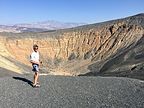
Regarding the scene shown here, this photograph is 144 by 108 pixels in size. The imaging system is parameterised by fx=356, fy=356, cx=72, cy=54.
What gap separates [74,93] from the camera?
13.7 m

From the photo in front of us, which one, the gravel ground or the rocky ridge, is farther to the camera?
the rocky ridge

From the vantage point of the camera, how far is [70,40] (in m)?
91.1

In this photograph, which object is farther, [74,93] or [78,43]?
[78,43]

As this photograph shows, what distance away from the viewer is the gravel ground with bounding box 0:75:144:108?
12.1 meters

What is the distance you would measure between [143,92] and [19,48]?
239 feet

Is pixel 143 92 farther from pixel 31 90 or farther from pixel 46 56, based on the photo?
pixel 46 56

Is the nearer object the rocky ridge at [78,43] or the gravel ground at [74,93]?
the gravel ground at [74,93]

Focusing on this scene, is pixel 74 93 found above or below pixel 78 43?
above

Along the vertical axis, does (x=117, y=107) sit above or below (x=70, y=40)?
above

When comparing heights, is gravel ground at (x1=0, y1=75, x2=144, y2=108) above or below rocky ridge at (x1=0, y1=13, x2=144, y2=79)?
above

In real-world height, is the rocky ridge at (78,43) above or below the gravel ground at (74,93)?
below

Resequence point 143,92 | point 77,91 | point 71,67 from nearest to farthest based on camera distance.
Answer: point 143,92, point 77,91, point 71,67

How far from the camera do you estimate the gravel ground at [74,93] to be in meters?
12.1

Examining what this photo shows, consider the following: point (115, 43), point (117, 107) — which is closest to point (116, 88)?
point (117, 107)
